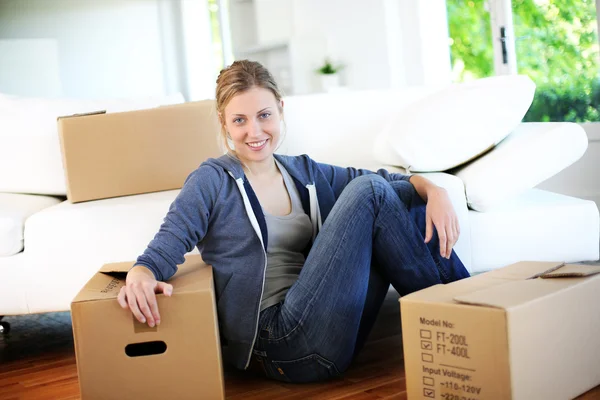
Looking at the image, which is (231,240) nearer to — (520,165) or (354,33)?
(520,165)

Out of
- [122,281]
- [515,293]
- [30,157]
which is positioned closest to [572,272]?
[515,293]

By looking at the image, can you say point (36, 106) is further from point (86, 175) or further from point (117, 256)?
point (117, 256)

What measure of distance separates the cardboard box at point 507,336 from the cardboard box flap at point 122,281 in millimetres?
409

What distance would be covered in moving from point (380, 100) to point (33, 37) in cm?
518

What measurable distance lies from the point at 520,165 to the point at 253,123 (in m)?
0.78

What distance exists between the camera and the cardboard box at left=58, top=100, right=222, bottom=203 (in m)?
2.25

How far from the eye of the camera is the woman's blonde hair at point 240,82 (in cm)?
172

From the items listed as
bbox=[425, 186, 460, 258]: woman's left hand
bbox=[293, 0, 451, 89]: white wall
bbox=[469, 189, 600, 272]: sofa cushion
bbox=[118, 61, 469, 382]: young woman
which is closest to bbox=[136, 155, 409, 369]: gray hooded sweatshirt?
bbox=[118, 61, 469, 382]: young woman

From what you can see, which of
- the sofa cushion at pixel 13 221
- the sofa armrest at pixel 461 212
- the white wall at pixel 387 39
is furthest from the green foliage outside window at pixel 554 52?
the sofa cushion at pixel 13 221

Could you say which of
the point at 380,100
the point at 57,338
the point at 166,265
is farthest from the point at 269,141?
the point at 57,338

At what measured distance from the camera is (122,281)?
1.57 meters

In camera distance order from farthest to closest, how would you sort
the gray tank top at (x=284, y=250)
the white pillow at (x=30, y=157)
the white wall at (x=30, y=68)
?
the white wall at (x=30, y=68)
the white pillow at (x=30, y=157)
the gray tank top at (x=284, y=250)

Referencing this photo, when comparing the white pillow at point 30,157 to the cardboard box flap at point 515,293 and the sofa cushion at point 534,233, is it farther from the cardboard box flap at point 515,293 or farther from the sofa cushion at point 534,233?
the cardboard box flap at point 515,293

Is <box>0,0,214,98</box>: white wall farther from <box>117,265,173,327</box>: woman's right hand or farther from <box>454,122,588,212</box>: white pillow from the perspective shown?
<box>117,265,173,327</box>: woman's right hand
